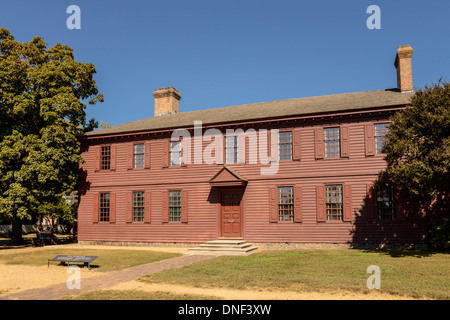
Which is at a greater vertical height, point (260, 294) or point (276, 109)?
point (276, 109)

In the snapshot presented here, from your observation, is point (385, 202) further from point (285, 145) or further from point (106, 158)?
point (106, 158)

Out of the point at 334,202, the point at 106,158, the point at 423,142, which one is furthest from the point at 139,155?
the point at 423,142

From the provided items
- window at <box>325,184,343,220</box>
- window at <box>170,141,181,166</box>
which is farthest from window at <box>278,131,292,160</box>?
window at <box>170,141,181,166</box>

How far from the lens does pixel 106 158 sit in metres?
24.0

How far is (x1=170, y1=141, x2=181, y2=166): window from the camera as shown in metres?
21.9

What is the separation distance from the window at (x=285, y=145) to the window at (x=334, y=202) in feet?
8.45

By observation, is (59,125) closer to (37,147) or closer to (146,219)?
(37,147)

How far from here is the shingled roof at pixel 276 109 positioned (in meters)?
19.2

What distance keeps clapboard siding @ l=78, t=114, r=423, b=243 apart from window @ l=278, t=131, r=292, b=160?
1.11 ft

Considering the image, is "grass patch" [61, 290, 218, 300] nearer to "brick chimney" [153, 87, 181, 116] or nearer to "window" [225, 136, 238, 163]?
"window" [225, 136, 238, 163]

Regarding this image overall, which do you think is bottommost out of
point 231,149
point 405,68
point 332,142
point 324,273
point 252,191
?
point 324,273

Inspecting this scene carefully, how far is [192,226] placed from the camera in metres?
21.1

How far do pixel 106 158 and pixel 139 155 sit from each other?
8.03ft
